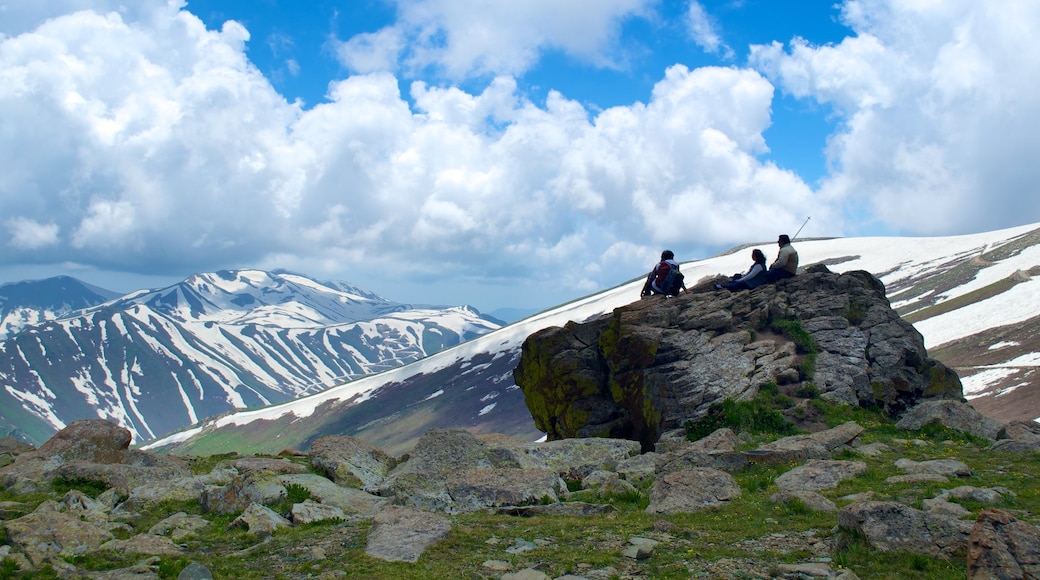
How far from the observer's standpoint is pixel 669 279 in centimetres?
3806

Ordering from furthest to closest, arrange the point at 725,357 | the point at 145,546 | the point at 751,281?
the point at 751,281, the point at 725,357, the point at 145,546

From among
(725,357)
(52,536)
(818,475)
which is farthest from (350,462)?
(725,357)

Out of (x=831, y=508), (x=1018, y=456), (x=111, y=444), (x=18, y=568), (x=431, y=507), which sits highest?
(x=111, y=444)

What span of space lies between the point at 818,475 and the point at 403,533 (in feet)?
37.3

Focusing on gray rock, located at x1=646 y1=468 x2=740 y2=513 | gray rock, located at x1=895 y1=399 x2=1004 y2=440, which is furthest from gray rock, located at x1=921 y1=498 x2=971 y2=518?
gray rock, located at x1=895 y1=399 x2=1004 y2=440

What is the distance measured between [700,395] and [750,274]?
10031 mm

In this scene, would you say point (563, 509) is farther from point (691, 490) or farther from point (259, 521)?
point (259, 521)

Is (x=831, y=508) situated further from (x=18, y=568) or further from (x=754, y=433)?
(x=18, y=568)

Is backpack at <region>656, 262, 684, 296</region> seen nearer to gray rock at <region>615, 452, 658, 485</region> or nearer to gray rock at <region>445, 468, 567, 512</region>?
gray rock at <region>615, 452, 658, 485</region>

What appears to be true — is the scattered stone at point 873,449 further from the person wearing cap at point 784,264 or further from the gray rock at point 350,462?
the gray rock at point 350,462

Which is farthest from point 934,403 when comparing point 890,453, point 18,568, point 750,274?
point 18,568

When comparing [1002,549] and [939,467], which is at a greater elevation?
[1002,549]

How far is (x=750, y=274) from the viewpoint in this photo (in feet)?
122

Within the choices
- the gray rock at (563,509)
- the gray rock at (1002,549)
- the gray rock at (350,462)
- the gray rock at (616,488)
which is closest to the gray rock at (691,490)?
the gray rock at (616,488)
